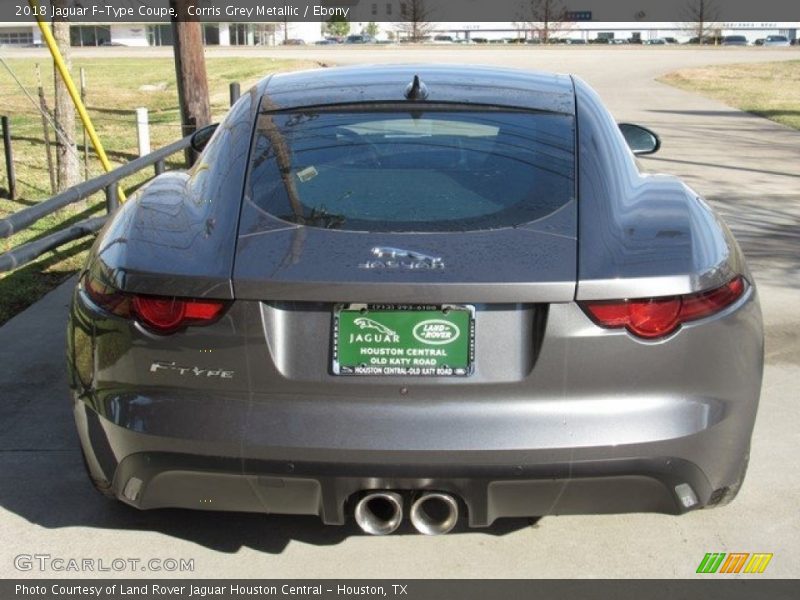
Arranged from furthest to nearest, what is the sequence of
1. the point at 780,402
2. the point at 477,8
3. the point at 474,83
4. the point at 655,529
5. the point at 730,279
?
the point at 477,8, the point at 780,402, the point at 474,83, the point at 655,529, the point at 730,279

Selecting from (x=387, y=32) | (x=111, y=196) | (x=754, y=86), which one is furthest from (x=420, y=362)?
(x=387, y=32)

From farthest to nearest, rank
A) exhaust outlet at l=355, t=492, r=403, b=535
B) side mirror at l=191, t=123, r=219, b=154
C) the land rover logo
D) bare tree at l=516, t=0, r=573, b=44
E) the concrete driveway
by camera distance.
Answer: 1. bare tree at l=516, t=0, r=573, b=44
2. side mirror at l=191, t=123, r=219, b=154
3. the concrete driveway
4. exhaust outlet at l=355, t=492, r=403, b=535
5. the land rover logo

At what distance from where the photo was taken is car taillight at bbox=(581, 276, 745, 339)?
10.1ft

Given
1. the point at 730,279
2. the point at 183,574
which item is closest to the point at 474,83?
the point at 730,279

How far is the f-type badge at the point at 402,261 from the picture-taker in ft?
10.2

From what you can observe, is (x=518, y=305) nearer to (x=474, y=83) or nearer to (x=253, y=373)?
(x=253, y=373)

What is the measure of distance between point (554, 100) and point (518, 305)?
1343 millimetres

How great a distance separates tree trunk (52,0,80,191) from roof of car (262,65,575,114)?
808 cm

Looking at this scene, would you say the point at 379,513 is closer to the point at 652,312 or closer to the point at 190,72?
the point at 652,312

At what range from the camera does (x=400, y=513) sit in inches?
129

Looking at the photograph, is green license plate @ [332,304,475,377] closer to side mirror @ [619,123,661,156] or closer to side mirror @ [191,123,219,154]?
side mirror @ [619,123,661,156]

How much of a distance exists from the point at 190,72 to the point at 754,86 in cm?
2245

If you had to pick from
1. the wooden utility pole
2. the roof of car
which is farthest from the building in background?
the roof of car

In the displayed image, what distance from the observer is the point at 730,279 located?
3.36 meters
